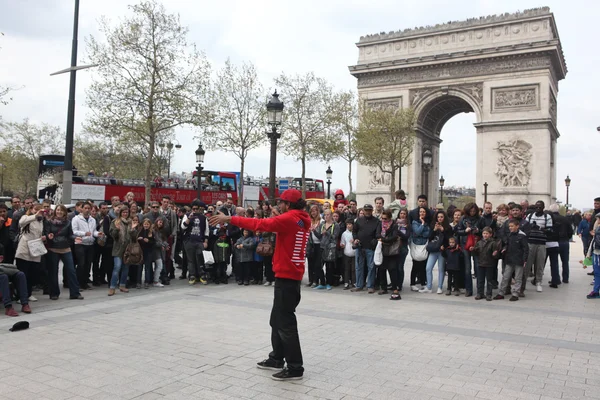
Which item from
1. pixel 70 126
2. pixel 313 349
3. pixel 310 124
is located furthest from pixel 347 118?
pixel 313 349

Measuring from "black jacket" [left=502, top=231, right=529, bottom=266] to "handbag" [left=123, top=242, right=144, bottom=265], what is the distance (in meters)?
7.58

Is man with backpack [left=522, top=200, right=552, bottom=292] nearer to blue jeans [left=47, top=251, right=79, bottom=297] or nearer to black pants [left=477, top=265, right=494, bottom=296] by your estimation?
black pants [left=477, top=265, right=494, bottom=296]

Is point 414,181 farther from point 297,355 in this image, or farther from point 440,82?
point 297,355

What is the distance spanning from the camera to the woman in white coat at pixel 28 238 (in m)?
8.91

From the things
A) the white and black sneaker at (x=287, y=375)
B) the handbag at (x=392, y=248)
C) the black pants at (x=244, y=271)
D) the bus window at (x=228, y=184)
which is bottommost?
the white and black sneaker at (x=287, y=375)

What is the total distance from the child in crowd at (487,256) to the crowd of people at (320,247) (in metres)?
0.02

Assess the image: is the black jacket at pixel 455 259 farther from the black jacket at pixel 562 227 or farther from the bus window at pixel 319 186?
the bus window at pixel 319 186

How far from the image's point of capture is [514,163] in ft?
113

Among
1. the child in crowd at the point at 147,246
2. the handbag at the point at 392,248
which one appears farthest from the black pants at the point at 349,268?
the child in crowd at the point at 147,246

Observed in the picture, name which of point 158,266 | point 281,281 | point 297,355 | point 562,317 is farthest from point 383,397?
point 158,266

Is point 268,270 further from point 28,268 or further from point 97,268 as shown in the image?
point 28,268

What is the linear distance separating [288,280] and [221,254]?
672cm

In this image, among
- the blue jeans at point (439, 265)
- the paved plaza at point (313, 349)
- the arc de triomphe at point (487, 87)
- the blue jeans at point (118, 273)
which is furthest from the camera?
the arc de triomphe at point (487, 87)

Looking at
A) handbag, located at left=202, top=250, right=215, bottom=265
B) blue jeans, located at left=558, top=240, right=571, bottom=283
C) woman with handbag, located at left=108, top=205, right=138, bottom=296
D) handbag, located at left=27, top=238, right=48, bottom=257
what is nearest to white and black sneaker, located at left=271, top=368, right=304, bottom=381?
handbag, located at left=27, top=238, right=48, bottom=257
